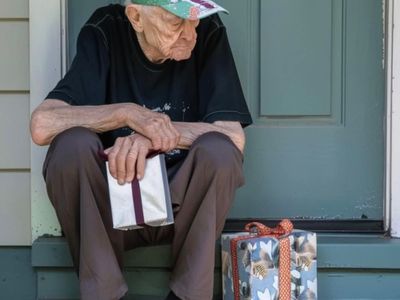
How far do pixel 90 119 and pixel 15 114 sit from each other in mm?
641

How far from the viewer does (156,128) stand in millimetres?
2033

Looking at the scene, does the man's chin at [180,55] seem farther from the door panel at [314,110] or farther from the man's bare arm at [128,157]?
the door panel at [314,110]

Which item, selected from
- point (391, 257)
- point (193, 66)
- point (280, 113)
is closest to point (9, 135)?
point (193, 66)

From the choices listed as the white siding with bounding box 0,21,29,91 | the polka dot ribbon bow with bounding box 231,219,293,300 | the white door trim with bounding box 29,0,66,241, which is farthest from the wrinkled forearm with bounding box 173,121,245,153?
the white siding with bounding box 0,21,29,91

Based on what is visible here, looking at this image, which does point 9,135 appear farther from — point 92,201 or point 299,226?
point 299,226

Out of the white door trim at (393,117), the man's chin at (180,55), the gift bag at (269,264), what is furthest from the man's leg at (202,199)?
the white door trim at (393,117)

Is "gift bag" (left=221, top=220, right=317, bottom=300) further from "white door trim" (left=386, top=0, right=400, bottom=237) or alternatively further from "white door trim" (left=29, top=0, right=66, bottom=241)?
"white door trim" (left=29, top=0, right=66, bottom=241)

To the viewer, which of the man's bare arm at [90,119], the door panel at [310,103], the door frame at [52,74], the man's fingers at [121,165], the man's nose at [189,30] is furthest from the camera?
the door panel at [310,103]

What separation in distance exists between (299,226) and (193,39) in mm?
881

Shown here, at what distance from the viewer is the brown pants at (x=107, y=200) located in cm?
198

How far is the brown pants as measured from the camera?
1979mm

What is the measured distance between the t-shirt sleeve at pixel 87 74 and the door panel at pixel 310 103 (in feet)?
1.30

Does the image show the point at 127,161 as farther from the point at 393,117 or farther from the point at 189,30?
the point at 393,117

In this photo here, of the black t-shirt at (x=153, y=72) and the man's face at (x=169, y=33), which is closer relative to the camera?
the man's face at (x=169, y=33)
